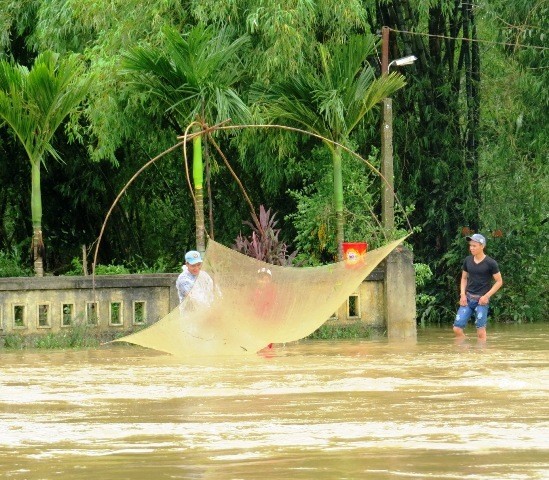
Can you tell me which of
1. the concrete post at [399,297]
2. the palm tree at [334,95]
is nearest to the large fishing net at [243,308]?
the concrete post at [399,297]

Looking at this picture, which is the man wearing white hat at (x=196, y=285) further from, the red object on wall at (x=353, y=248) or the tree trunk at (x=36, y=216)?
the tree trunk at (x=36, y=216)

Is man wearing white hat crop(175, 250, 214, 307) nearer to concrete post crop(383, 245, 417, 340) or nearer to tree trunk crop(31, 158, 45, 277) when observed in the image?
tree trunk crop(31, 158, 45, 277)

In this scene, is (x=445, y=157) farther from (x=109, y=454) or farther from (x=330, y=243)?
(x=109, y=454)

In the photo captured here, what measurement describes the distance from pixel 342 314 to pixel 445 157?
290 inches

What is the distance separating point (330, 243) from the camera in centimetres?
2242

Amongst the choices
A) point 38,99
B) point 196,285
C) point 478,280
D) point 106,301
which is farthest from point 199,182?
point 478,280

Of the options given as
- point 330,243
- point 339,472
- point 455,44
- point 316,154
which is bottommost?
point 339,472

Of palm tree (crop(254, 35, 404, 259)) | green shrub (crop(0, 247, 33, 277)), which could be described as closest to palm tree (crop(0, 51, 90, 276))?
green shrub (crop(0, 247, 33, 277))

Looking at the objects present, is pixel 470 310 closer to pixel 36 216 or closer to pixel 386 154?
pixel 386 154

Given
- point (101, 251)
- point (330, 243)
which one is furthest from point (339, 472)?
point (101, 251)

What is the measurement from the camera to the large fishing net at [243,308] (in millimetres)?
17219

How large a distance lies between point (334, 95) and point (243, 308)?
4.64 meters

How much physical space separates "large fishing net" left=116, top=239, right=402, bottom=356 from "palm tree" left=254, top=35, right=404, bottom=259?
3600 millimetres

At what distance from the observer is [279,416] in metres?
11.4
